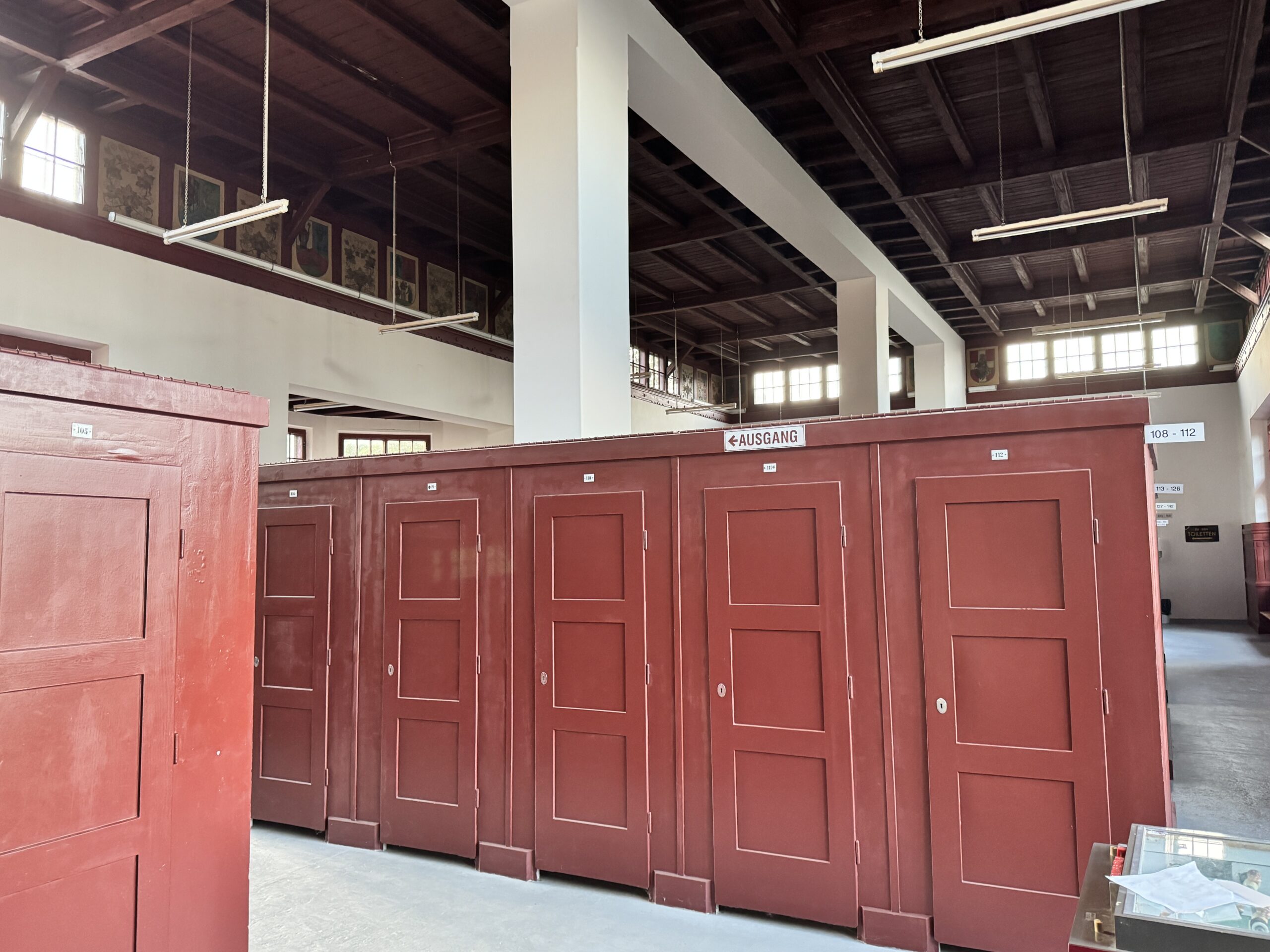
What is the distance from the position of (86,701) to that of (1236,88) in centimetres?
1126

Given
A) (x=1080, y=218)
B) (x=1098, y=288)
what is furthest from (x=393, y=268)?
(x=1098, y=288)

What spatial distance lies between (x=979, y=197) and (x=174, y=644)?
506 inches

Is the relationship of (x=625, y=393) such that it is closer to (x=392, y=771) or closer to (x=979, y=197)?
(x=392, y=771)

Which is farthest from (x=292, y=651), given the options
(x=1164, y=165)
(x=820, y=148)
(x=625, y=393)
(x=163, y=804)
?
(x=1164, y=165)

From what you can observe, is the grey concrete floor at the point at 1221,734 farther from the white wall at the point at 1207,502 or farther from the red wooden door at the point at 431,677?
the white wall at the point at 1207,502

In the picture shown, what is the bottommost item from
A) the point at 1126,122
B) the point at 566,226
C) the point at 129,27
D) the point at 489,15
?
the point at 566,226

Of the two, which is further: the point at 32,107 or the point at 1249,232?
the point at 1249,232

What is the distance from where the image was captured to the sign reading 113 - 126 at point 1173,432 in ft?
12.9

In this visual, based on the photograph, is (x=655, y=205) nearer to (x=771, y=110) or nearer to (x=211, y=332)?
(x=771, y=110)

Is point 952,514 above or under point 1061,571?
above

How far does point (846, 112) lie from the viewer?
9641 millimetres

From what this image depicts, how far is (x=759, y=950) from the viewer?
412 cm

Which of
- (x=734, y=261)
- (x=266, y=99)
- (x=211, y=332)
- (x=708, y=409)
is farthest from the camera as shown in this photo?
(x=708, y=409)

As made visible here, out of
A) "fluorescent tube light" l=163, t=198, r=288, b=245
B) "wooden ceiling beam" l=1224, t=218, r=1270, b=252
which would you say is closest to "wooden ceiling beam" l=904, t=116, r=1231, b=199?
"wooden ceiling beam" l=1224, t=218, r=1270, b=252
